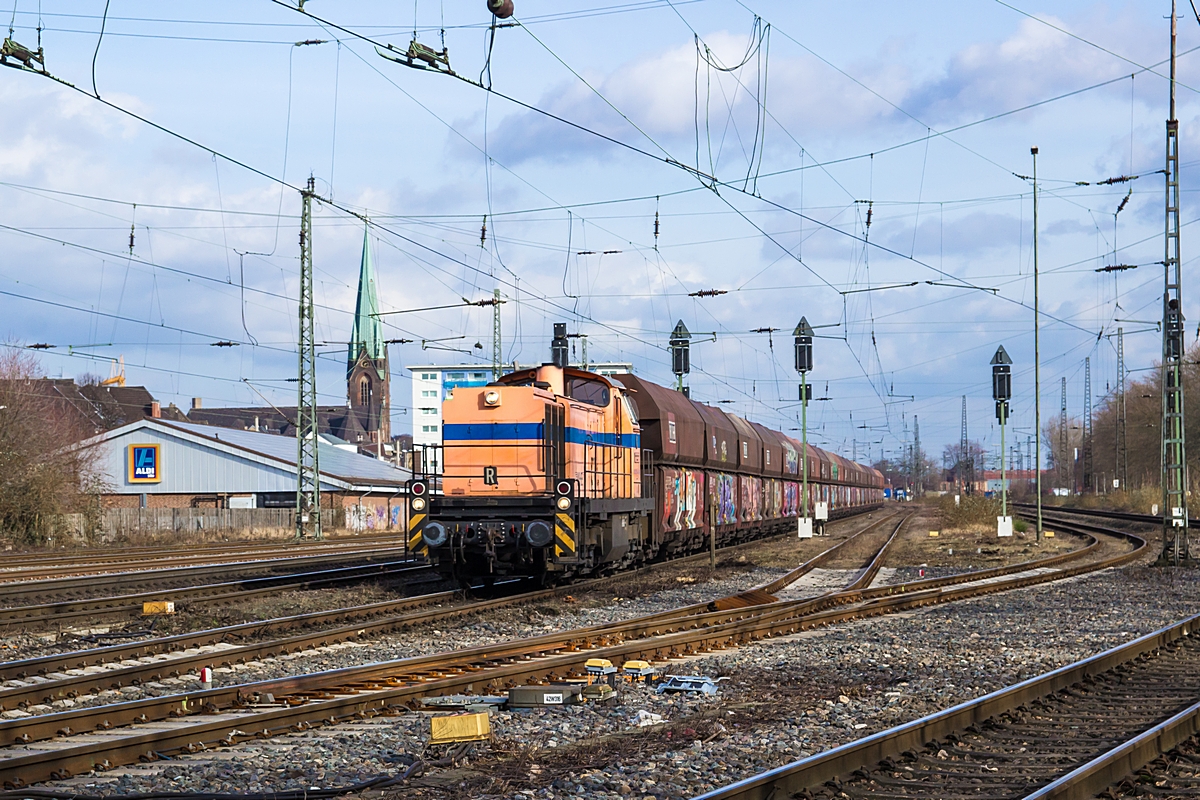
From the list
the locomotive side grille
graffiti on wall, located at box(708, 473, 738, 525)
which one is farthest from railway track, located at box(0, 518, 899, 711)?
graffiti on wall, located at box(708, 473, 738, 525)

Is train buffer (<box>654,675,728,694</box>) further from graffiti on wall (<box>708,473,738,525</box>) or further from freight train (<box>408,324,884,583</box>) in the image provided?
graffiti on wall (<box>708,473,738,525</box>)

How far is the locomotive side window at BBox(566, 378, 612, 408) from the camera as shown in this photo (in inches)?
794

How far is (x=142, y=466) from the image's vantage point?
5109 cm

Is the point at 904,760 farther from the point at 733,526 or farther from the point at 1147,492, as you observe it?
the point at 1147,492

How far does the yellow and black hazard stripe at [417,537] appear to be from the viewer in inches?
685

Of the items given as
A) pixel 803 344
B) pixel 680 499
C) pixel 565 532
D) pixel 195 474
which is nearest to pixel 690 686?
pixel 565 532

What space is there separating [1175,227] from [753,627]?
16667 millimetres

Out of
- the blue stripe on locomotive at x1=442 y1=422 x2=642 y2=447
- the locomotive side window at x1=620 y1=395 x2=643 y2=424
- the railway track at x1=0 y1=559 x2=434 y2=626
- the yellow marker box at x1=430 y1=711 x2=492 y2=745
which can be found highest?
the locomotive side window at x1=620 y1=395 x2=643 y2=424

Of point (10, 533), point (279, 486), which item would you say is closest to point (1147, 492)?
point (279, 486)

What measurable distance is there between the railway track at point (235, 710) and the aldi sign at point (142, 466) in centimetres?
4329

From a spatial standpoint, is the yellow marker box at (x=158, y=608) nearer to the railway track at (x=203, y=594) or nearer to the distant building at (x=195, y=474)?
the railway track at (x=203, y=594)

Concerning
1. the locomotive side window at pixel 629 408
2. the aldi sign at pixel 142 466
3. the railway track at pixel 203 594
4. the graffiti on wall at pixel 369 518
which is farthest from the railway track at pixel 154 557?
the aldi sign at pixel 142 466

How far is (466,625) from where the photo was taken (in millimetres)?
14664

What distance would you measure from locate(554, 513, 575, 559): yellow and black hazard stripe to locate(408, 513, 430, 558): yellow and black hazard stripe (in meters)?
2.00
